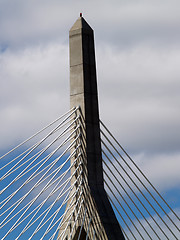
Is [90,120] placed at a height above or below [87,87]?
below

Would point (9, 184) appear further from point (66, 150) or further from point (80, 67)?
point (80, 67)

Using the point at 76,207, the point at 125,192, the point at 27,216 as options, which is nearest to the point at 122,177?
the point at 125,192

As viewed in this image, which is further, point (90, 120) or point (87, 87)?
point (87, 87)

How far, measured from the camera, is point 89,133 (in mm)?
24594

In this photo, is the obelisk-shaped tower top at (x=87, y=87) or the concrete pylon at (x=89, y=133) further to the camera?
the obelisk-shaped tower top at (x=87, y=87)

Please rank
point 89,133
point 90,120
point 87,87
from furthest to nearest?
point 87,87 → point 90,120 → point 89,133

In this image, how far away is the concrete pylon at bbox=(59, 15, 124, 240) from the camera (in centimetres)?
2359

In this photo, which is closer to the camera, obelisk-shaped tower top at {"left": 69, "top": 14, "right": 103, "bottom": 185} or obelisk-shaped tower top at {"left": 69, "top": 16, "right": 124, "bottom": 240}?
obelisk-shaped tower top at {"left": 69, "top": 16, "right": 124, "bottom": 240}

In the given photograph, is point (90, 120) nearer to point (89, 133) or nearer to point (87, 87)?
point (89, 133)

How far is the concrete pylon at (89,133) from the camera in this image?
23594 millimetres

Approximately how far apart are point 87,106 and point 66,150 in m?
1.98

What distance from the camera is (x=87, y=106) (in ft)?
81.4

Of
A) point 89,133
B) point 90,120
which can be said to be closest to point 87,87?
point 90,120

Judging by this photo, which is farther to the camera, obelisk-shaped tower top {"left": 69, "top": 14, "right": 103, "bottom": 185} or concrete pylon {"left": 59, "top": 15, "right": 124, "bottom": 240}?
obelisk-shaped tower top {"left": 69, "top": 14, "right": 103, "bottom": 185}
